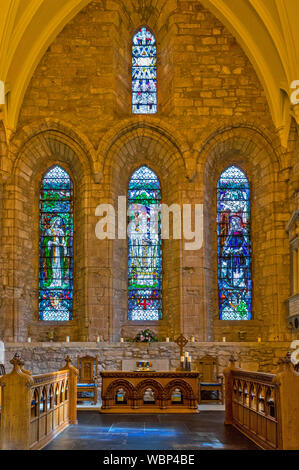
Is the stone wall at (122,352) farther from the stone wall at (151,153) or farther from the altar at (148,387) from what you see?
the altar at (148,387)

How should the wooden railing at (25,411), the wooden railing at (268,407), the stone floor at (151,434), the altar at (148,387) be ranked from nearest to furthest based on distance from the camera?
the wooden railing at (268,407) → the wooden railing at (25,411) → the stone floor at (151,434) → the altar at (148,387)

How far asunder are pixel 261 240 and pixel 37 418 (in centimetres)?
913

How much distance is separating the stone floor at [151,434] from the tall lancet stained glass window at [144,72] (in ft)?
28.1

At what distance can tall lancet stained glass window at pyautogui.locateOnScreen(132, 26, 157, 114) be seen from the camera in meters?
16.0

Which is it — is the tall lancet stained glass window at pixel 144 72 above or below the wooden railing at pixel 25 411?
above

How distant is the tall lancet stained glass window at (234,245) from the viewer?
15203 millimetres

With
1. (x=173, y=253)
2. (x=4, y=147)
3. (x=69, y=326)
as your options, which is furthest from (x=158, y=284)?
(x=4, y=147)

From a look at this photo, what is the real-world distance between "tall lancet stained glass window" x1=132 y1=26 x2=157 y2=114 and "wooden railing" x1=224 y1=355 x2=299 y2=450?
8.83 meters

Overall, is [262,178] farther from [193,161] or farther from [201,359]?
[201,359]

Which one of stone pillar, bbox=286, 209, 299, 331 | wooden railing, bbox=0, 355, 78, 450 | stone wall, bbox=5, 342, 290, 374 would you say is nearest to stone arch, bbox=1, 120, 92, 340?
stone wall, bbox=5, 342, 290, 374

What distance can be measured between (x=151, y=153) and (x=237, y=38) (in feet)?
11.2

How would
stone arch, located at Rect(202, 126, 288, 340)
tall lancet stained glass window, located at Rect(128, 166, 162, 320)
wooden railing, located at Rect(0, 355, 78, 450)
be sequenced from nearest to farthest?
wooden railing, located at Rect(0, 355, 78, 450), stone arch, located at Rect(202, 126, 288, 340), tall lancet stained glass window, located at Rect(128, 166, 162, 320)

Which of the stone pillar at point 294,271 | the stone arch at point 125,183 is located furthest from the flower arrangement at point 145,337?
the stone pillar at point 294,271

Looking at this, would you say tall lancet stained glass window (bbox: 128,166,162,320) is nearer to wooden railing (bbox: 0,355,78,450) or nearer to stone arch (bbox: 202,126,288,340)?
stone arch (bbox: 202,126,288,340)
